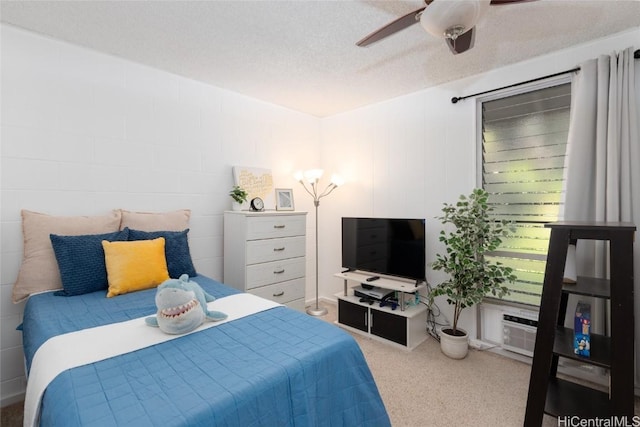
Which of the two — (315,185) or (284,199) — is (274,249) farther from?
(315,185)

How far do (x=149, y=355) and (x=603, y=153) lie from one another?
2.87 meters

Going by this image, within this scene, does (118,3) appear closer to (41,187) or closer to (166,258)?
(41,187)

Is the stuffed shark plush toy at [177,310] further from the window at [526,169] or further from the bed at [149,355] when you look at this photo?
the window at [526,169]

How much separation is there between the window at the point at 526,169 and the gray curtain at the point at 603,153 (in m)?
0.21

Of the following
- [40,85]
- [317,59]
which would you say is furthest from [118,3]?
[317,59]

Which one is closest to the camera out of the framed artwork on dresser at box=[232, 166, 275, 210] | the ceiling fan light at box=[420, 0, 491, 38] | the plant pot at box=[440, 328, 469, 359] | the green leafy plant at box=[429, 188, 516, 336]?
the ceiling fan light at box=[420, 0, 491, 38]

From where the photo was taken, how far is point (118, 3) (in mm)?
1745

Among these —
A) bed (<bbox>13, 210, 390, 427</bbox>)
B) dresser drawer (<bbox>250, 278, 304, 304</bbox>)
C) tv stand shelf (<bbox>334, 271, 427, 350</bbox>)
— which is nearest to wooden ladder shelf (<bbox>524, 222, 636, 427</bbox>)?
bed (<bbox>13, 210, 390, 427</bbox>)

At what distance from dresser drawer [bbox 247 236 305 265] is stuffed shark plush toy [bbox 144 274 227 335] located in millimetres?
1246

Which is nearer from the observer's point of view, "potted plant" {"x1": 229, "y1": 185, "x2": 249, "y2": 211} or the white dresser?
the white dresser

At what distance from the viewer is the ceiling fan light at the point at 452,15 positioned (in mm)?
1217

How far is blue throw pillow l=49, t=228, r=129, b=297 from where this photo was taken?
1883mm

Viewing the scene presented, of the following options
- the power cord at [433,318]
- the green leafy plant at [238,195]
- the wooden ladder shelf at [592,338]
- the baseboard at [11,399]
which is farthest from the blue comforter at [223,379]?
the power cord at [433,318]

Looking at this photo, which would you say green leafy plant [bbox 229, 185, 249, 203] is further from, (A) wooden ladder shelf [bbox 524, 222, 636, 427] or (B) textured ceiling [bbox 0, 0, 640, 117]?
(A) wooden ladder shelf [bbox 524, 222, 636, 427]
